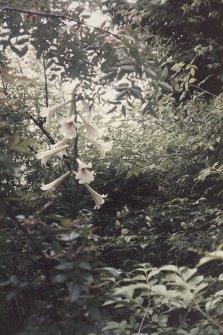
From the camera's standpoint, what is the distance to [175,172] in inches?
178

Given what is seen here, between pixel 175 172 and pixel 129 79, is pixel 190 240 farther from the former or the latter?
pixel 129 79

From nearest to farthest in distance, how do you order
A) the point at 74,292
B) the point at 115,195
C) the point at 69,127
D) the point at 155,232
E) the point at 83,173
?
the point at 74,292, the point at 69,127, the point at 83,173, the point at 155,232, the point at 115,195

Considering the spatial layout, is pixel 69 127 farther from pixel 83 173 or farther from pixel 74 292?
pixel 74 292

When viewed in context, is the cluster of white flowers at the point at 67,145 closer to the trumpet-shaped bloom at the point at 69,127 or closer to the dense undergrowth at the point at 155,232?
the trumpet-shaped bloom at the point at 69,127

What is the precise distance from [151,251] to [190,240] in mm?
466

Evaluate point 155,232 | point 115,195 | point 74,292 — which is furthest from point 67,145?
point 115,195

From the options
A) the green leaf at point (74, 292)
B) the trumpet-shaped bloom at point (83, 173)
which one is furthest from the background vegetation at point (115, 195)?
the trumpet-shaped bloom at point (83, 173)

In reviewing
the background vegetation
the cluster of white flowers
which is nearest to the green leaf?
the background vegetation

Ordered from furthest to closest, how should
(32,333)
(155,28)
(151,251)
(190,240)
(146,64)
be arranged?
(155,28) → (151,251) → (190,240) → (146,64) → (32,333)

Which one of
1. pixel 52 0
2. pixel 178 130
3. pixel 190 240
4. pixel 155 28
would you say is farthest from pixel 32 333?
pixel 155 28

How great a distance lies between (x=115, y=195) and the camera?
4957 millimetres

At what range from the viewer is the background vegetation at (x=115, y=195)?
1522 mm

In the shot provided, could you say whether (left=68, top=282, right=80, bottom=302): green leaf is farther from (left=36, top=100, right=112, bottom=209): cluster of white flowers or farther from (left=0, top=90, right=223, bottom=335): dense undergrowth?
(left=36, top=100, right=112, bottom=209): cluster of white flowers

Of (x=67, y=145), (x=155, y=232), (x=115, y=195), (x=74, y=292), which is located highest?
(x=115, y=195)
